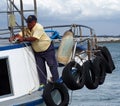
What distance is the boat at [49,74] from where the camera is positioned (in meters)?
10.8

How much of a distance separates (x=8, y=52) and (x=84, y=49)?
269 centimetres

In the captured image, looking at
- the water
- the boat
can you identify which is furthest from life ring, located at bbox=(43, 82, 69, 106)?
the water

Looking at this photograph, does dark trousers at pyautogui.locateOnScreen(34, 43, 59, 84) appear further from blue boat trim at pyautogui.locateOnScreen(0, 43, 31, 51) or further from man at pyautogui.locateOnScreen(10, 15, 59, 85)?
blue boat trim at pyautogui.locateOnScreen(0, 43, 31, 51)

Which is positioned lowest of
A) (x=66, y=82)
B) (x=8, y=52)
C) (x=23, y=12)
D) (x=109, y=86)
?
(x=109, y=86)

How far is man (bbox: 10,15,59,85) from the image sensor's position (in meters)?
11.2

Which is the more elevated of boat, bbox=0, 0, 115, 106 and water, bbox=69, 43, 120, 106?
boat, bbox=0, 0, 115, 106

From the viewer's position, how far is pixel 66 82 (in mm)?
11172

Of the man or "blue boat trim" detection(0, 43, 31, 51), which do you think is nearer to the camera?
"blue boat trim" detection(0, 43, 31, 51)

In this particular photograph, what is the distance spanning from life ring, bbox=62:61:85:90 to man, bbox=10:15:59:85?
16.8 inches

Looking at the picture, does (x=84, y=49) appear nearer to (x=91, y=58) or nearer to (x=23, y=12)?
(x=91, y=58)

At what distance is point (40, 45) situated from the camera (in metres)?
11.3

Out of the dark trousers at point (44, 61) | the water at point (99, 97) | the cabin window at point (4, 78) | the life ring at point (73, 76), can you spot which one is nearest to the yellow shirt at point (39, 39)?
the dark trousers at point (44, 61)

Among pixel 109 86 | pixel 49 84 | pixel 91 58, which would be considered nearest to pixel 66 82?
pixel 49 84

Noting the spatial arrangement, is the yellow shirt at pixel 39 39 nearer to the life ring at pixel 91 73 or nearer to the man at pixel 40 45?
the man at pixel 40 45
